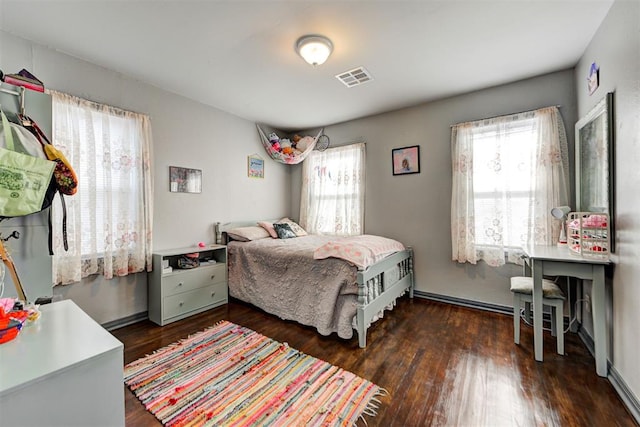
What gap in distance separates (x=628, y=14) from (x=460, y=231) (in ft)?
6.83

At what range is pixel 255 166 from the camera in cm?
411

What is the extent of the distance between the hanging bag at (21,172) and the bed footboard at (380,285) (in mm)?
2034

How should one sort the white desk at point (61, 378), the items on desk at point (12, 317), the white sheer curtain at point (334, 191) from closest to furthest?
the white desk at point (61, 378)
the items on desk at point (12, 317)
the white sheer curtain at point (334, 191)

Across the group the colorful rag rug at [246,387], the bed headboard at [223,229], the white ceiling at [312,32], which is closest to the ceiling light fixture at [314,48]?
the white ceiling at [312,32]

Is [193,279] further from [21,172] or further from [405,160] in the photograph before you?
[405,160]

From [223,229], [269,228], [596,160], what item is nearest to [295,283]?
[269,228]

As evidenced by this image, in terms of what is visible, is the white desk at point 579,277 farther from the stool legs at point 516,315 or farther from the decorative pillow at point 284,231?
the decorative pillow at point 284,231

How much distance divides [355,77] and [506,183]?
6.61ft

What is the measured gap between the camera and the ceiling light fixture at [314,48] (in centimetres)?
210

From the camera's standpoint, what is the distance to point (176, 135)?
123 inches

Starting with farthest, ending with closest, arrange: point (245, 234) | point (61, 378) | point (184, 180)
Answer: point (245, 234) → point (184, 180) → point (61, 378)

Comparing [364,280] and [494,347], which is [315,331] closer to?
[364,280]

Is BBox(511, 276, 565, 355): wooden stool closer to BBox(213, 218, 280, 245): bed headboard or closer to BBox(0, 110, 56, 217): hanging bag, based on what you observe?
BBox(0, 110, 56, 217): hanging bag

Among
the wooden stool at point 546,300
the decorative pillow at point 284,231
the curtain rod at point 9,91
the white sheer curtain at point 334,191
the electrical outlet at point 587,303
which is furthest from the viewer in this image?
the white sheer curtain at point 334,191
